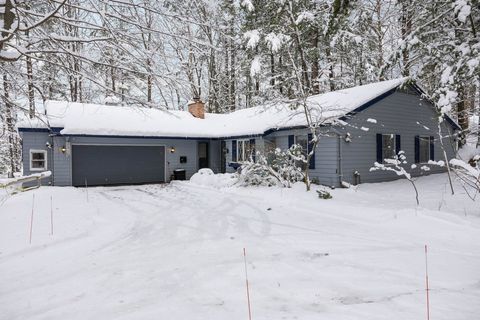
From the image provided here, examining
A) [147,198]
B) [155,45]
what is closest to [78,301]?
[155,45]

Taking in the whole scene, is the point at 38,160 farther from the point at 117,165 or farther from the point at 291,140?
the point at 291,140

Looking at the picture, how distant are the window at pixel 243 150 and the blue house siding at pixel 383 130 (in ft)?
18.9

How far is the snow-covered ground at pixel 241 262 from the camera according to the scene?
3.67 m

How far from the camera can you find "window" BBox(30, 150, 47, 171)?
1584cm

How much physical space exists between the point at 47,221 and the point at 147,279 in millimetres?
5037

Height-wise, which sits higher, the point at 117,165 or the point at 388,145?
the point at 388,145

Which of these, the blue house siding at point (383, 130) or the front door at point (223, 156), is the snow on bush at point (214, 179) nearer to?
the front door at point (223, 156)

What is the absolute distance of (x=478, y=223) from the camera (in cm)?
676

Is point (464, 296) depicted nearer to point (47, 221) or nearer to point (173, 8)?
point (173, 8)

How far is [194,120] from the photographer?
850 inches

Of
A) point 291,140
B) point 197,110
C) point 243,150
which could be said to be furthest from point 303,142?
Answer: point 197,110

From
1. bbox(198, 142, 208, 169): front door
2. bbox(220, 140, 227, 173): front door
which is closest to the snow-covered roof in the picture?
bbox(220, 140, 227, 173): front door

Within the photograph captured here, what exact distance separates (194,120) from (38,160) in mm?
9397

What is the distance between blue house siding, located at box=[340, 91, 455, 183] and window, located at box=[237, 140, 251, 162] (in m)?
5.75
